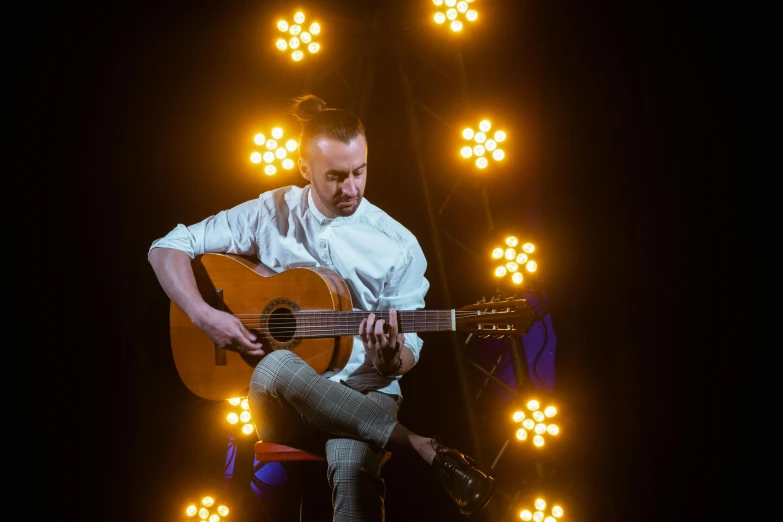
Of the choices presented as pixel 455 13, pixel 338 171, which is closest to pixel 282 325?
pixel 338 171

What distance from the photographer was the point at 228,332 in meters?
2.35

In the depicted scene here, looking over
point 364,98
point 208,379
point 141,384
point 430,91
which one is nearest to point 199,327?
point 208,379

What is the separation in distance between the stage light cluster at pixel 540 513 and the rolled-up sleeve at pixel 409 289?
3.66 ft

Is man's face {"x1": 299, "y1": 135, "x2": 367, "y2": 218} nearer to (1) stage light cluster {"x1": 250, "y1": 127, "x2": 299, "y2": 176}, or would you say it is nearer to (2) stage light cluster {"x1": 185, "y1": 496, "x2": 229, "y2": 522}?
(1) stage light cluster {"x1": 250, "y1": 127, "x2": 299, "y2": 176}

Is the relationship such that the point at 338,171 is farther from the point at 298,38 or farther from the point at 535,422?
the point at 535,422

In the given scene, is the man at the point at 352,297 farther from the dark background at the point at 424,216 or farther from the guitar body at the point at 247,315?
the dark background at the point at 424,216

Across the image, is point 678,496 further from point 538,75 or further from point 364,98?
point 364,98

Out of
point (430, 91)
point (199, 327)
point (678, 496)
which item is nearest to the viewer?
point (199, 327)

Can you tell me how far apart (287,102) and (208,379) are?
5.67 feet

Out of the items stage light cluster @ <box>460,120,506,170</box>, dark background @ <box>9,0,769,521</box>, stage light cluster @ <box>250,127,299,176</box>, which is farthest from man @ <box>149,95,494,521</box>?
stage light cluster @ <box>460,120,506,170</box>

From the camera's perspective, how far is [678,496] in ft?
9.59

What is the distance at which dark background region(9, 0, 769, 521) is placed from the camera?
9.47 ft

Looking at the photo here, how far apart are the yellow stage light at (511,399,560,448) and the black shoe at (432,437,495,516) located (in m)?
1.00

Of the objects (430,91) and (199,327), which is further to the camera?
(430,91)
